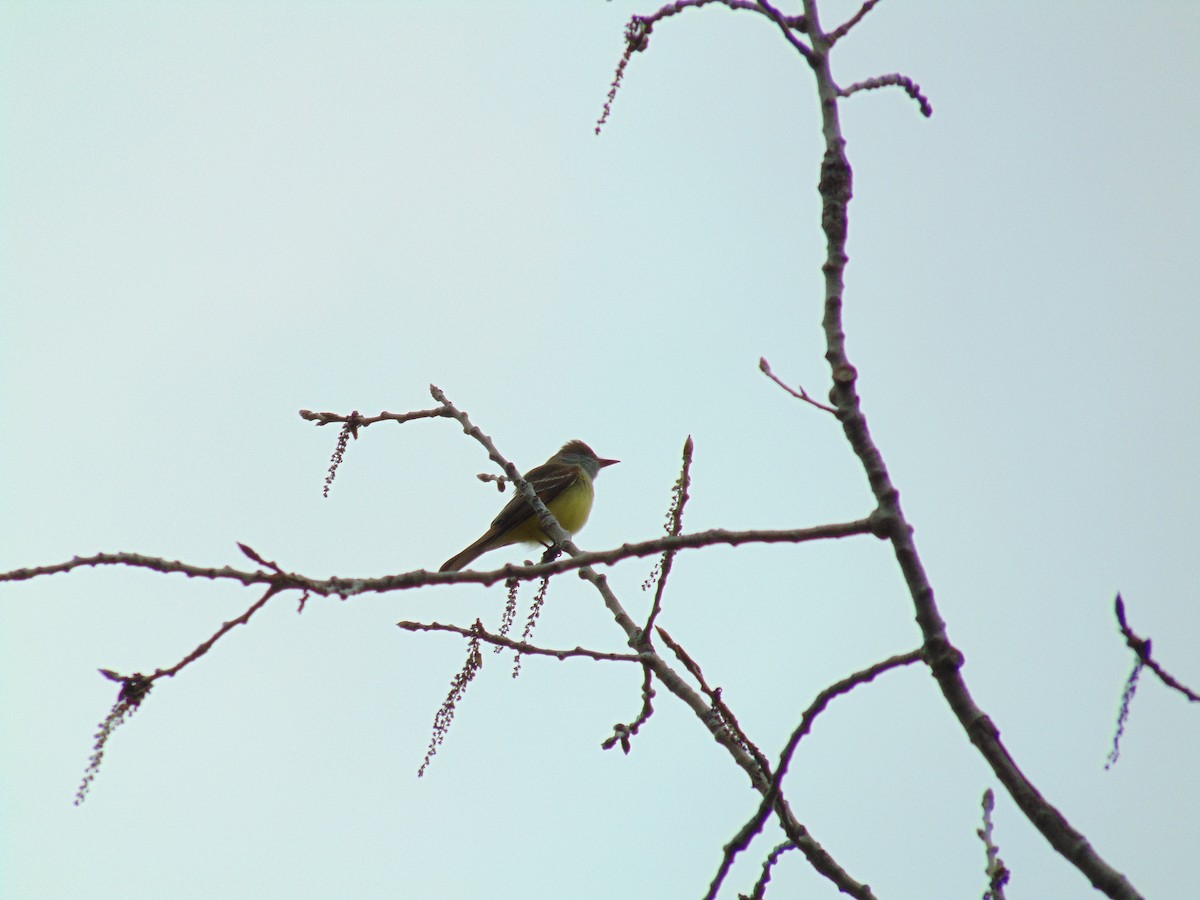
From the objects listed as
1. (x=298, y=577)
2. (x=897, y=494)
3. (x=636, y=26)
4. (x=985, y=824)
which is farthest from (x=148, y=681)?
(x=985, y=824)

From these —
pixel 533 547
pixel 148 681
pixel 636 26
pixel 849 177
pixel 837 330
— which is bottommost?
pixel 148 681

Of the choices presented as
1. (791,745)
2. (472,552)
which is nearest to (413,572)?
(791,745)

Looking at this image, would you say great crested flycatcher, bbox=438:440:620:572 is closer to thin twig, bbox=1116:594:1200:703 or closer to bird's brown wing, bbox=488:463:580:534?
bird's brown wing, bbox=488:463:580:534

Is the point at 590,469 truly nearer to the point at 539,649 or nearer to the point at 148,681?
the point at 539,649

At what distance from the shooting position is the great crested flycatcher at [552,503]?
412 inches

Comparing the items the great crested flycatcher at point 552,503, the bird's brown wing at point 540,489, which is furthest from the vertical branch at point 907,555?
the bird's brown wing at point 540,489

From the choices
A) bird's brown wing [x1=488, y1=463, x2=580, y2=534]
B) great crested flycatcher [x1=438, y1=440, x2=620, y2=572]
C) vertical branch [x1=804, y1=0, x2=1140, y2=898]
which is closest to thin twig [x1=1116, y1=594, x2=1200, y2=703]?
vertical branch [x1=804, y1=0, x2=1140, y2=898]

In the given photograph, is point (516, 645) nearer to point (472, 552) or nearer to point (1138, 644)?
point (1138, 644)

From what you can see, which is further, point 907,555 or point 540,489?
point 540,489

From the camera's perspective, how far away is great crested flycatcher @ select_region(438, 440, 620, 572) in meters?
10.5

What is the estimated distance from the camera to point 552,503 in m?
11.9

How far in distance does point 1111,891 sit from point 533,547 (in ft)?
29.7

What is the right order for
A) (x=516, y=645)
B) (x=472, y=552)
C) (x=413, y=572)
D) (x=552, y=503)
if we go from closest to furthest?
(x=413, y=572), (x=516, y=645), (x=472, y=552), (x=552, y=503)

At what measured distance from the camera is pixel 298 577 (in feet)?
7.04
